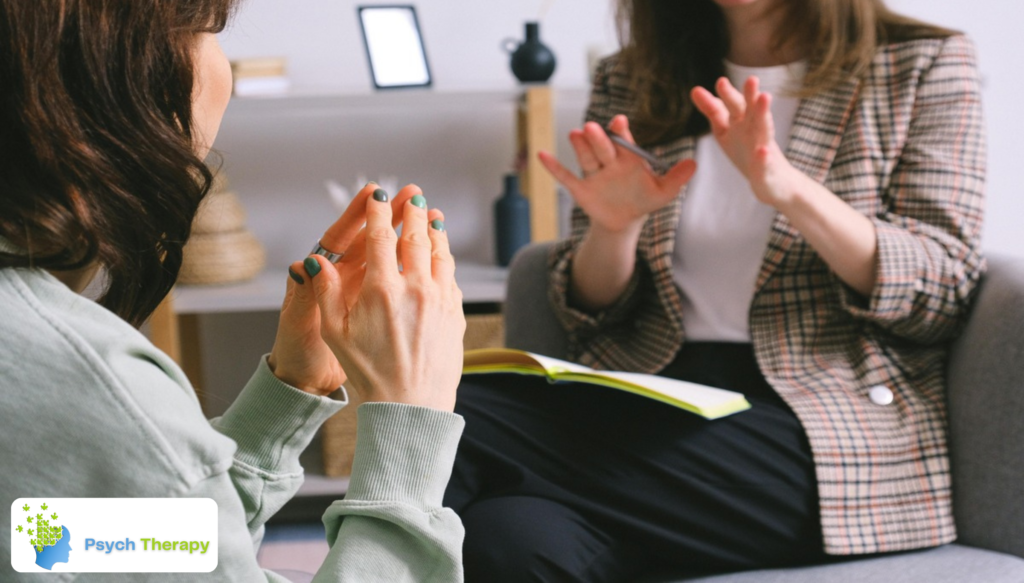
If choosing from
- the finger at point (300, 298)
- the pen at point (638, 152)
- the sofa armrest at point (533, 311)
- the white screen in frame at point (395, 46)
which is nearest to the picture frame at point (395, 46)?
the white screen in frame at point (395, 46)

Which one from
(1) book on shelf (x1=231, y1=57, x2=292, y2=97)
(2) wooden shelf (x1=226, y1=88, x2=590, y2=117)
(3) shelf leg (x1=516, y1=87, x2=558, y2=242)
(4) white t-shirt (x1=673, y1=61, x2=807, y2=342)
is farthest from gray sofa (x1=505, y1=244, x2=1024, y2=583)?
(1) book on shelf (x1=231, y1=57, x2=292, y2=97)

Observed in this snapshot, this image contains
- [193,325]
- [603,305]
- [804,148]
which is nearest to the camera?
[804,148]

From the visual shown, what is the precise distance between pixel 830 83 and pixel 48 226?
105cm

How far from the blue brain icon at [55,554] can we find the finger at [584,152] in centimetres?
88

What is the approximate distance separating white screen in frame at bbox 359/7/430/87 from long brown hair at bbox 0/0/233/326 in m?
1.60

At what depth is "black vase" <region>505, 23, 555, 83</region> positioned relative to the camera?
2.11 m

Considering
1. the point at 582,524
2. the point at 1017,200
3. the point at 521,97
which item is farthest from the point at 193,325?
the point at 1017,200

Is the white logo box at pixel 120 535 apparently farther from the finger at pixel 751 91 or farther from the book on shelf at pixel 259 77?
the book on shelf at pixel 259 77

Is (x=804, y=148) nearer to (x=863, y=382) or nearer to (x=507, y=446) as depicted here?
(x=863, y=382)

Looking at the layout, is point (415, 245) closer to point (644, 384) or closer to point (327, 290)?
point (327, 290)

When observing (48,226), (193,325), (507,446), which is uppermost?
(48,226)

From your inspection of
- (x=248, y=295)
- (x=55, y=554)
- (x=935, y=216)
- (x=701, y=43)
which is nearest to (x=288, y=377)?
(x=55, y=554)

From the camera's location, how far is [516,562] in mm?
951

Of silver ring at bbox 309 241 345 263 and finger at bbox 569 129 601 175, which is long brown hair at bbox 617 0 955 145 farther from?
silver ring at bbox 309 241 345 263
